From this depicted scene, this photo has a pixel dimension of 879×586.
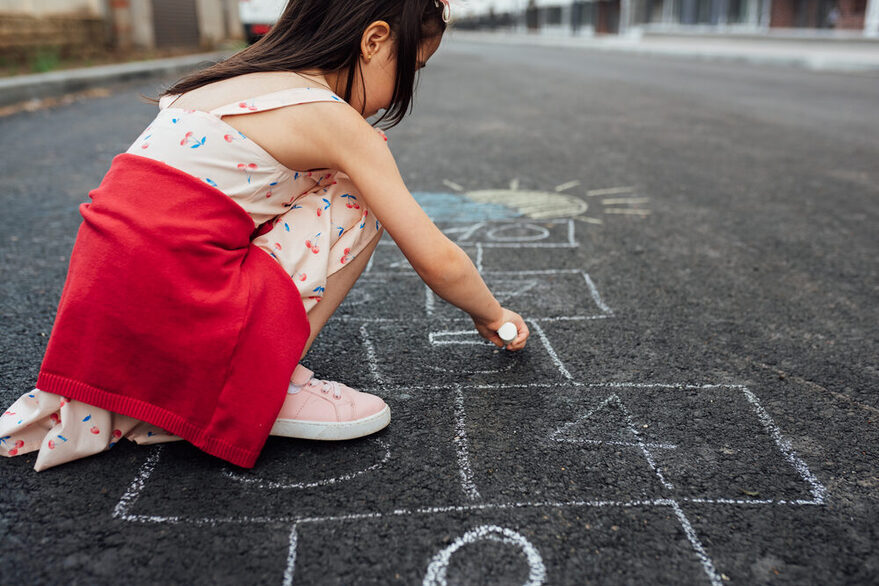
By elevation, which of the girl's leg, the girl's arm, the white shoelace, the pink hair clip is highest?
the pink hair clip

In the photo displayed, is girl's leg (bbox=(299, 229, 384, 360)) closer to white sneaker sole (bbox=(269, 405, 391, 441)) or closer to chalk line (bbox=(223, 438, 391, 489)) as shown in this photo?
white sneaker sole (bbox=(269, 405, 391, 441))

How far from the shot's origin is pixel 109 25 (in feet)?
39.5

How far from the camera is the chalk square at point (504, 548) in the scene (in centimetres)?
126

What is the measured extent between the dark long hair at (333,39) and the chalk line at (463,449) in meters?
0.72

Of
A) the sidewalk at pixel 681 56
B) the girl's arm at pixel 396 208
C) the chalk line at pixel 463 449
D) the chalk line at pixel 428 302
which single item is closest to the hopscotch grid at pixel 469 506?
the chalk line at pixel 463 449

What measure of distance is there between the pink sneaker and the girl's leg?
84 millimetres

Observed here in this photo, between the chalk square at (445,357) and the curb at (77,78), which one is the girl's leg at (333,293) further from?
the curb at (77,78)

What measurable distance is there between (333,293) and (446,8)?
68 cm

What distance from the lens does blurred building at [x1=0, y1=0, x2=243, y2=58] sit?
9367 millimetres

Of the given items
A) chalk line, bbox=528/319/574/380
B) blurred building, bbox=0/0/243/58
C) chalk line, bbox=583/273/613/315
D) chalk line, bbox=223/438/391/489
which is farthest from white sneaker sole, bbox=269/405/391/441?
blurred building, bbox=0/0/243/58

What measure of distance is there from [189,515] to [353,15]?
105 centimetres

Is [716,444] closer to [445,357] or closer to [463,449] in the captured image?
[463,449]

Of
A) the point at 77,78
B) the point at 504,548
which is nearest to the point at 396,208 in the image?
the point at 504,548

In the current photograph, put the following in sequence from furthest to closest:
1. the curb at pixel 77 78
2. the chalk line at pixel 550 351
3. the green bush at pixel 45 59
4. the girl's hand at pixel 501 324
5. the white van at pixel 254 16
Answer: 1. the white van at pixel 254 16
2. the green bush at pixel 45 59
3. the curb at pixel 77 78
4. the chalk line at pixel 550 351
5. the girl's hand at pixel 501 324
